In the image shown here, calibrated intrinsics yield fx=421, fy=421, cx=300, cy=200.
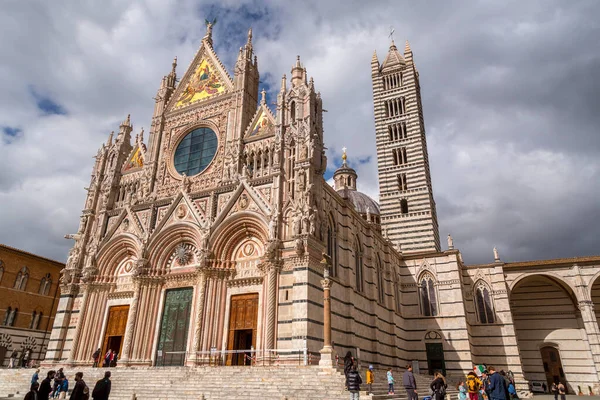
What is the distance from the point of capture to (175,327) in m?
21.2

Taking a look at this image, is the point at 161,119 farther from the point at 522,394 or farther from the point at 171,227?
the point at 522,394

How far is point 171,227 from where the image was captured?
75.3ft

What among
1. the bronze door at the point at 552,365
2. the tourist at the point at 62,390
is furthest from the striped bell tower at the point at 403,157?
the tourist at the point at 62,390

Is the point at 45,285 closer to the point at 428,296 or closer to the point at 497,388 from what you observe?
the point at 428,296

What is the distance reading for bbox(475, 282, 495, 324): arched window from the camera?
30.0 metres

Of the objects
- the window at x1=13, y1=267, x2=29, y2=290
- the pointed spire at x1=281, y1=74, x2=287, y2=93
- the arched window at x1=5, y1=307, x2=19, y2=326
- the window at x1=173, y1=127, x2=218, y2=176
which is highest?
the pointed spire at x1=281, y1=74, x2=287, y2=93

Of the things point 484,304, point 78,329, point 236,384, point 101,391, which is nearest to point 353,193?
point 484,304

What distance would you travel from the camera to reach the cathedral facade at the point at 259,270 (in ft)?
64.3

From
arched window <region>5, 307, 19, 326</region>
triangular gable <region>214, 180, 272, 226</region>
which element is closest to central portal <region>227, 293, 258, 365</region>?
triangular gable <region>214, 180, 272, 226</region>

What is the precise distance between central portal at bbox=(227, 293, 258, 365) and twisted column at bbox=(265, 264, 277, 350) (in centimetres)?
141

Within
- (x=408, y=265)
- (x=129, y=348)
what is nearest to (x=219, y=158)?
(x=129, y=348)

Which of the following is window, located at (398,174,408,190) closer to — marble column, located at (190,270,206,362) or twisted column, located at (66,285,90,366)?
marble column, located at (190,270,206,362)

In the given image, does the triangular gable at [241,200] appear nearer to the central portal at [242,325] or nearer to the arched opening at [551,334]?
the central portal at [242,325]

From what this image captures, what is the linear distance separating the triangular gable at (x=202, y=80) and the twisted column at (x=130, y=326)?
40.9ft
